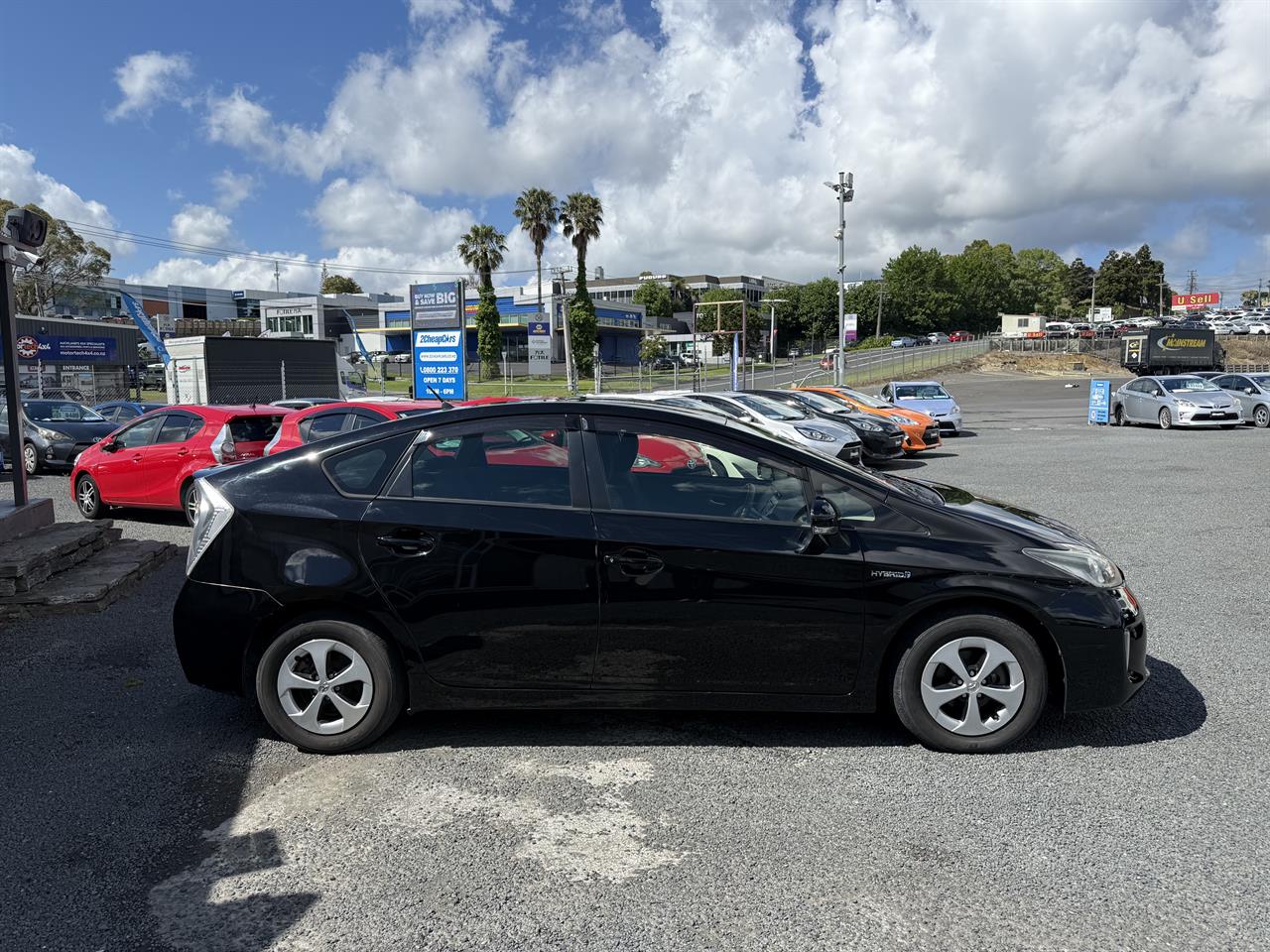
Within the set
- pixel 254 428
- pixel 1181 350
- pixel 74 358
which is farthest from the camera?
pixel 1181 350

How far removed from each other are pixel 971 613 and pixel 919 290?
4391 inches

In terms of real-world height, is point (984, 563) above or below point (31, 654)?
above

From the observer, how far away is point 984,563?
3912 mm

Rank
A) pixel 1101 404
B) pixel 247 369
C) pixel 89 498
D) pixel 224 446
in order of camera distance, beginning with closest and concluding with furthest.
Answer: pixel 224 446 < pixel 89 498 < pixel 1101 404 < pixel 247 369

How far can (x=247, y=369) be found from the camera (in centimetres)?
3434

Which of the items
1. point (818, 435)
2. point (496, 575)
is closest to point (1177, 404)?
point (818, 435)

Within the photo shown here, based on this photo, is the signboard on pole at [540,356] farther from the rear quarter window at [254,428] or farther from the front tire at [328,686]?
the front tire at [328,686]

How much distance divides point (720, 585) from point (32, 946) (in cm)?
264

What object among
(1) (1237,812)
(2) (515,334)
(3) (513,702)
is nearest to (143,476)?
(3) (513,702)

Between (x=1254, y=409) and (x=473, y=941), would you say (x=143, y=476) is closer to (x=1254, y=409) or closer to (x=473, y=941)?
(x=473, y=941)

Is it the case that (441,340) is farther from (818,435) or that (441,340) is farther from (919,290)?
(919,290)

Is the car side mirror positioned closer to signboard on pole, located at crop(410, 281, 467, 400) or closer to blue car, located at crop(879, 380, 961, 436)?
blue car, located at crop(879, 380, 961, 436)

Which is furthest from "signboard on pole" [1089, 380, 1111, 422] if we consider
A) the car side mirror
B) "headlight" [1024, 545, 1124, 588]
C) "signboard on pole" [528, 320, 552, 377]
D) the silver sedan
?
"signboard on pole" [528, 320, 552, 377]

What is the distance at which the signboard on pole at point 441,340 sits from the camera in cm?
2377
